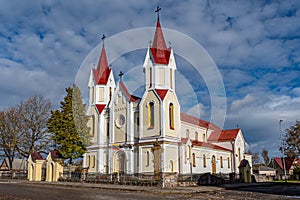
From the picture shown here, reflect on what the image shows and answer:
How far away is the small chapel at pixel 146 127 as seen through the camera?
1264 inches

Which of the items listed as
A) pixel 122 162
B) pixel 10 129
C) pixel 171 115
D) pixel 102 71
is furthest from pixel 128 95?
pixel 10 129

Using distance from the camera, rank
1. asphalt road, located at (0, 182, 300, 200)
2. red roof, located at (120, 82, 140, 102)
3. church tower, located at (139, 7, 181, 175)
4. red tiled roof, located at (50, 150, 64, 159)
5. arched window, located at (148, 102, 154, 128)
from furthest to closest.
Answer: red roof, located at (120, 82, 140, 102), red tiled roof, located at (50, 150, 64, 159), arched window, located at (148, 102, 154, 128), church tower, located at (139, 7, 181, 175), asphalt road, located at (0, 182, 300, 200)

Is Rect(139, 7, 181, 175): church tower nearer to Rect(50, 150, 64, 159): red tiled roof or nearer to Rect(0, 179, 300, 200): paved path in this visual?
Rect(0, 179, 300, 200): paved path

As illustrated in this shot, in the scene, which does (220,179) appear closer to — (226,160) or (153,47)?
(226,160)

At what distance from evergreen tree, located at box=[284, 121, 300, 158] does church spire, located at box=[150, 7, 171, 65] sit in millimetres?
26168

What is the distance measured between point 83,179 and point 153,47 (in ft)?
56.7

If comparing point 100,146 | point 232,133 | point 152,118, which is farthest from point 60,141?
point 232,133

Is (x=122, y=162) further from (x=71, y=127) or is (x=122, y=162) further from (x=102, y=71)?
A: (x=102, y=71)

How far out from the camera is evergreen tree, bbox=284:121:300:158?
153 feet

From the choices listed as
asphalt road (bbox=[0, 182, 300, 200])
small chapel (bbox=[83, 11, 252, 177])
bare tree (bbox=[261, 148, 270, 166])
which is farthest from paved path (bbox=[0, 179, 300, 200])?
bare tree (bbox=[261, 148, 270, 166])

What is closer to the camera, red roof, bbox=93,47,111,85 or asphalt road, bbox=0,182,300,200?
asphalt road, bbox=0,182,300,200

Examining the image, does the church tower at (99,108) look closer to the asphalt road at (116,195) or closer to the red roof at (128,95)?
the red roof at (128,95)

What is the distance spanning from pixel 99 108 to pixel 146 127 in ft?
29.2

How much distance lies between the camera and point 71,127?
36062mm
